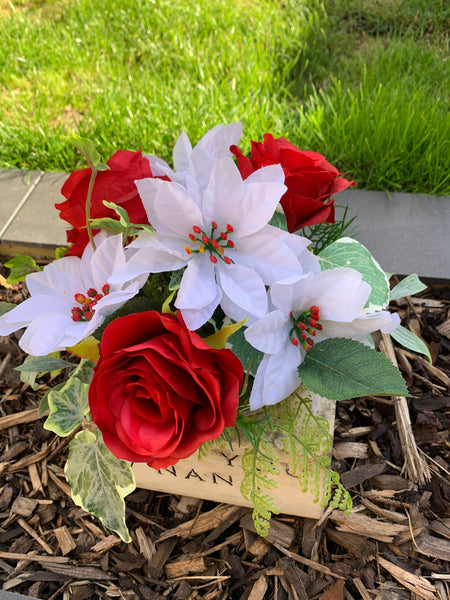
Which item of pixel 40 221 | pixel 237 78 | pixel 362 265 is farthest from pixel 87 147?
pixel 237 78

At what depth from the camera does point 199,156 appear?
2.52 feet

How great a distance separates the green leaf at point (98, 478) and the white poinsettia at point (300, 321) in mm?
300

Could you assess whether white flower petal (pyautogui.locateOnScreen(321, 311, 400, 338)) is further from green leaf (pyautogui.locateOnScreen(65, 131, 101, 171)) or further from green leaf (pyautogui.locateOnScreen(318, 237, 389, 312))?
green leaf (pyautogui.locateOnScreen(65, 131, 101, 171))

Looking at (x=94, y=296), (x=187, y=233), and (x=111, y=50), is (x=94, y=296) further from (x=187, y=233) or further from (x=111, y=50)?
(x=111, y=50)

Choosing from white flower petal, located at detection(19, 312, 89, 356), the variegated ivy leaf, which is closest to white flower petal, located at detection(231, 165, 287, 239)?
white flower petal, located at detection(19, 312, 89, 356)

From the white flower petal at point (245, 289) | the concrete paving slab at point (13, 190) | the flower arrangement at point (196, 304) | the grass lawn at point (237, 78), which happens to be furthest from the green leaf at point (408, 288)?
the concrete paving slab at point (13, 190)

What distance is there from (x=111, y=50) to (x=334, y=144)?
1199mm

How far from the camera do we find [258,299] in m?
0.71

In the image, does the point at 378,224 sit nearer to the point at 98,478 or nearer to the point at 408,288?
the point at 408,288

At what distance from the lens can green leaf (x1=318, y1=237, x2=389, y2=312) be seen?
2.73ft

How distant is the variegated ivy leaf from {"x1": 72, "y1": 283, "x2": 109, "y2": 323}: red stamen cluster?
131mm

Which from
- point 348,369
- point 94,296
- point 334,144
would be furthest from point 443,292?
point 94,296

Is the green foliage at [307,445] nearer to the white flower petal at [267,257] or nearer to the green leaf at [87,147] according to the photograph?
the white flower petal at [267,257]

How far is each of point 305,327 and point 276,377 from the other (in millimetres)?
83
